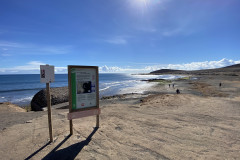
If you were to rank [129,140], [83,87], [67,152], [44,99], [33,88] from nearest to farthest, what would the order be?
[67,152], [129,140], [83,87], [44,99], [33,88]

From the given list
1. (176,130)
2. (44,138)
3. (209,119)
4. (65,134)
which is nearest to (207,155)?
(176,130)

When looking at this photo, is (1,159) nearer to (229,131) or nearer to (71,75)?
(71,75)

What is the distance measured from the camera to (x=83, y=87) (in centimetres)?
473

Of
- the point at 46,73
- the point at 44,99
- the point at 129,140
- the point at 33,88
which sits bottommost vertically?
the point at 33,88

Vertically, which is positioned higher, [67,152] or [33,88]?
[67,152]

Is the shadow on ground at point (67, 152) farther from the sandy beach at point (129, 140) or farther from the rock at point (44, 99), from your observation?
the rock at point (44, 99)

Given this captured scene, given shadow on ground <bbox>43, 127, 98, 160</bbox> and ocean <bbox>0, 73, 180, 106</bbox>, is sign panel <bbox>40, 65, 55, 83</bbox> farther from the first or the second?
ocean <bbox>0, 73, 180, 106</bbox>

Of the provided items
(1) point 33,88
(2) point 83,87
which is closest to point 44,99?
(2) point 83,87

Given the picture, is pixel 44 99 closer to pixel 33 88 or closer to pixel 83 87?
pixel 83 87

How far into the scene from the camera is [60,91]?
14352mm

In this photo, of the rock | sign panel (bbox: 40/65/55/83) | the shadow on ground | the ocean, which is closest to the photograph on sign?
sign panel (bbox: 40/65/55/83)

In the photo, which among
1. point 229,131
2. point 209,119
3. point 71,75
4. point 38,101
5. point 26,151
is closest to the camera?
point 26,151

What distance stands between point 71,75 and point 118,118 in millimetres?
3210

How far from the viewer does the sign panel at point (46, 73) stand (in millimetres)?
3859
